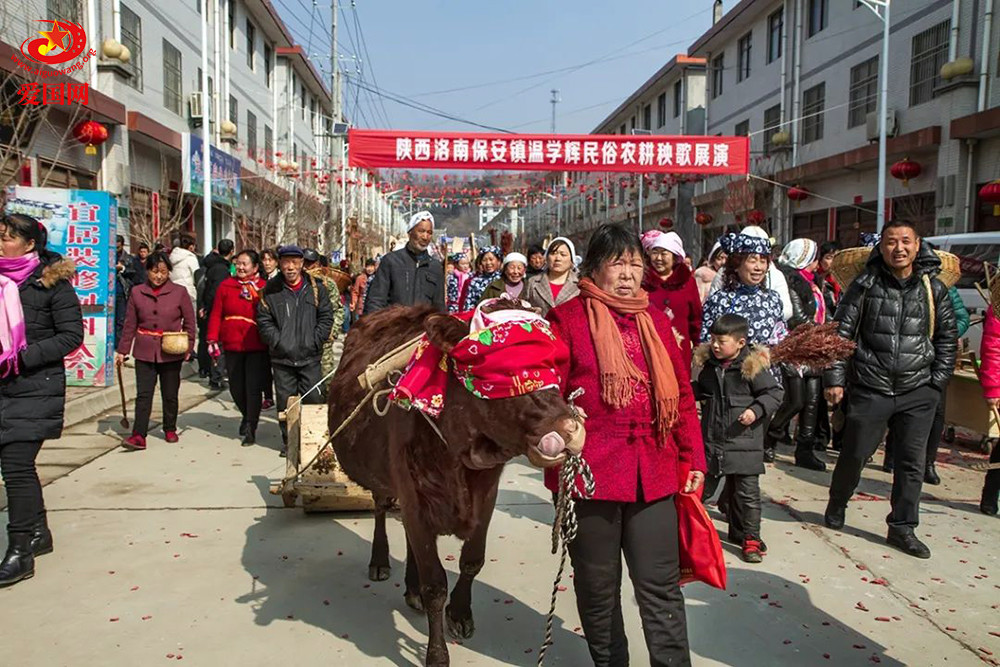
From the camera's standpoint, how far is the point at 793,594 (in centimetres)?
375

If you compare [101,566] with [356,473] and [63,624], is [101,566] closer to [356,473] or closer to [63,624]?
[63,624]

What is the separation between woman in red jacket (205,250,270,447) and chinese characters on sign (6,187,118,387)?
95.6 inches

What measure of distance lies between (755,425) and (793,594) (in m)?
1.00

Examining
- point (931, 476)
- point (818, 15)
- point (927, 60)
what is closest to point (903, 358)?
point (931, 476)

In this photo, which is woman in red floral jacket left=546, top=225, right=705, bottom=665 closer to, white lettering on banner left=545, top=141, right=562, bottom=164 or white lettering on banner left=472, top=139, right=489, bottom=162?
white lettering on banner left=472, top=139, right=489, bottom=162

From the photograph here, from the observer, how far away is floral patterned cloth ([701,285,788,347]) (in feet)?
15.3

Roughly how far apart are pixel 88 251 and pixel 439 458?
751cm

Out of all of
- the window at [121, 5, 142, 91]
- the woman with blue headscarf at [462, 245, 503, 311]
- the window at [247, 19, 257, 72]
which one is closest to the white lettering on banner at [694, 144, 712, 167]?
the woman with blue headscarf at [462, 245, 503, 311]

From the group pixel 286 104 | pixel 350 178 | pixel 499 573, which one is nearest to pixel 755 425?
pixel 499 573

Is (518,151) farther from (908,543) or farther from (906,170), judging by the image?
(908,543)

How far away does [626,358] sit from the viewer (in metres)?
2.55

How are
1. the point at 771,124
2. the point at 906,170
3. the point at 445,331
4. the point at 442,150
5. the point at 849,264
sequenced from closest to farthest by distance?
the point at 445,331, the point at 849,264, the point at 442,150, the point at 906,170, the point at 771,124

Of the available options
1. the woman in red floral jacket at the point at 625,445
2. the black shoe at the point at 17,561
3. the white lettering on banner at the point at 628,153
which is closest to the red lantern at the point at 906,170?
the white lettering on banner at the point at 628,153

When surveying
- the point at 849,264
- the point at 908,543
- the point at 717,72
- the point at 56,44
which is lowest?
the point at 908,543
